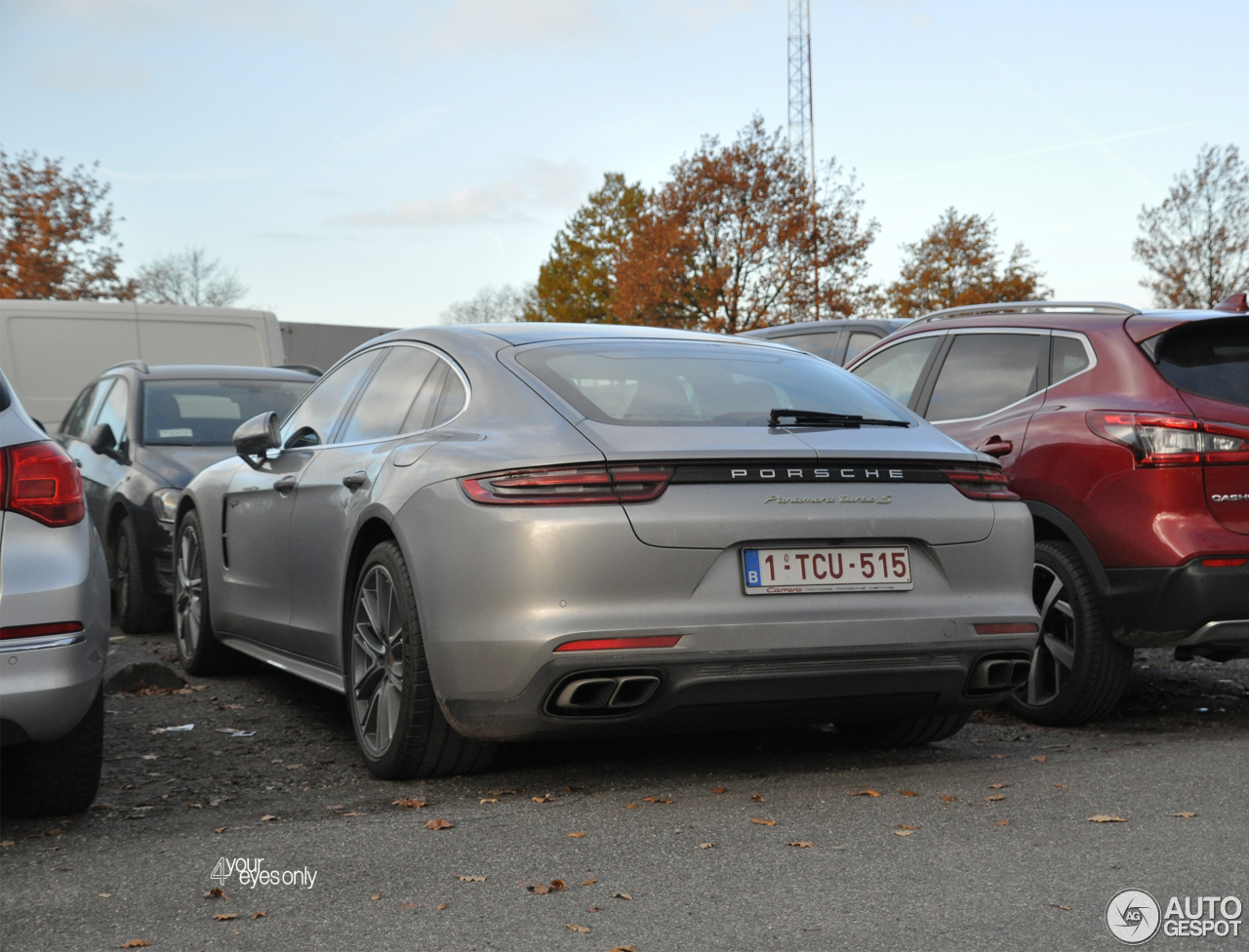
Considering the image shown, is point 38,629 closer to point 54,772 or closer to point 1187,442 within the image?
point 54,772

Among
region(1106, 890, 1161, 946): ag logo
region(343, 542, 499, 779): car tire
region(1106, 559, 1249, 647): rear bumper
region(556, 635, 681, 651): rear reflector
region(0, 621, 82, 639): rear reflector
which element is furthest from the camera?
region(1106, 559, 1249, 647): rear bumper

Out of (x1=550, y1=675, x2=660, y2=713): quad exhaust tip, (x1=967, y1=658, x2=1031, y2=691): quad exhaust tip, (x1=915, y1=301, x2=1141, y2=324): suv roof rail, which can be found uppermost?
(x1=915, y1=301, x2=1141, y2=324): suv roof rail

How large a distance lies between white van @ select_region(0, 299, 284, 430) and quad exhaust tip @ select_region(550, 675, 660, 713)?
406 inches

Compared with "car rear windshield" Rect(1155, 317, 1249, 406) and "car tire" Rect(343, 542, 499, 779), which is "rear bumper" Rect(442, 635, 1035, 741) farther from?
"car rear windshield" Rect(1155, 317, 1249, 406)

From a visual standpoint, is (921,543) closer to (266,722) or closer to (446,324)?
(446,324)

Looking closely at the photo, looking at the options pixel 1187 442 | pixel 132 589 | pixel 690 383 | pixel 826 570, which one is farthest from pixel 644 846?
pixel 132 589

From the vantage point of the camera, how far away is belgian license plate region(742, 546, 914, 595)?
422 cm

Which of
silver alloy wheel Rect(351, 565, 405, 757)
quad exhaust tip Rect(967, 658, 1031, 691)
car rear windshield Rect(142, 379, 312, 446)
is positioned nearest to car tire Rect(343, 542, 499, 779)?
silver alloy wheel Rect(351, 565, 405, 757)

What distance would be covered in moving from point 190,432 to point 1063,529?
229 inches

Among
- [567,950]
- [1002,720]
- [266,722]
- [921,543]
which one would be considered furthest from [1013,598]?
[266,722]

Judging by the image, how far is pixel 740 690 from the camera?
167 inches

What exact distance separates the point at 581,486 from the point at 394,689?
3.47ft

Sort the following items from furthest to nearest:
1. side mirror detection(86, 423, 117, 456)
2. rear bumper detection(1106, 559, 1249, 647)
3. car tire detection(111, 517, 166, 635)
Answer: side mirror detection(86, 423, 117, 456) → car tire detection(111, 517, 166, 635) → rear bumper detection(1106, 559, 1249, 647)

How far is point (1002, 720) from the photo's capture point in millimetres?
6047
